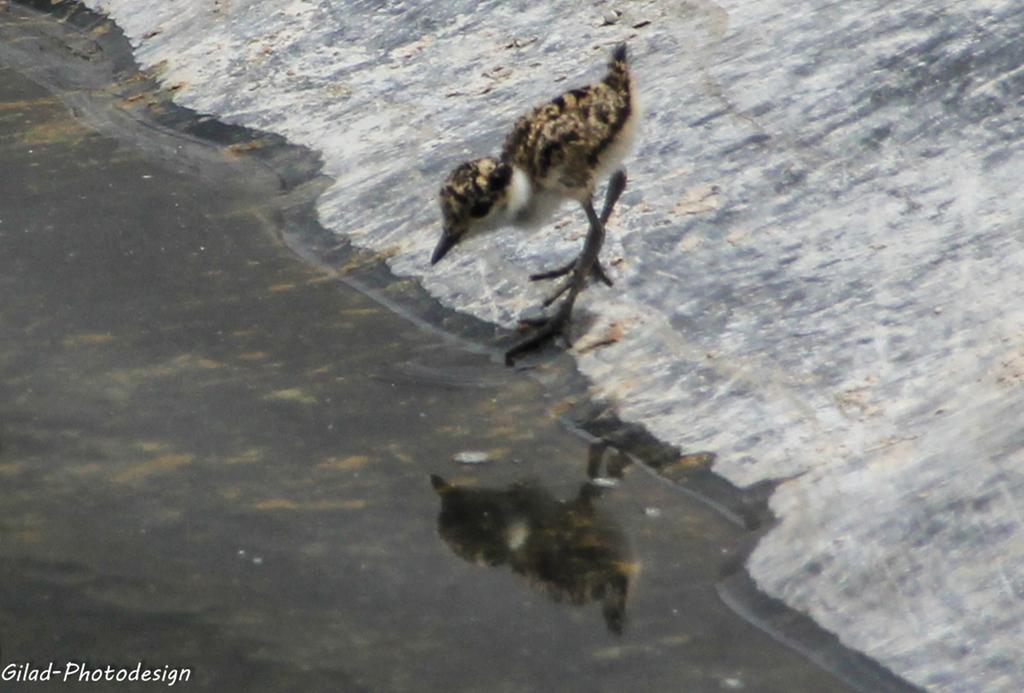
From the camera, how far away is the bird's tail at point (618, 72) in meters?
5.51

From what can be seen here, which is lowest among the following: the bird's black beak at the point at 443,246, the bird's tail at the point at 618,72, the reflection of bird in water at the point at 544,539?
the reflection of bird in water at the point at 544,539

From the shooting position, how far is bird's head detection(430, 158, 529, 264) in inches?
206

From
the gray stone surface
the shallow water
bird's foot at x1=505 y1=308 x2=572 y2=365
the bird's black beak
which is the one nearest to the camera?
the shallow water

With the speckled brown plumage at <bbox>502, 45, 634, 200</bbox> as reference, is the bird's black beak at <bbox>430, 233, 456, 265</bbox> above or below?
below

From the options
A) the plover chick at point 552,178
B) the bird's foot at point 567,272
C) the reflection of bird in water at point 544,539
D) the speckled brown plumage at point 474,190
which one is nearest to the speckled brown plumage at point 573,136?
the plover chick at point 552,178

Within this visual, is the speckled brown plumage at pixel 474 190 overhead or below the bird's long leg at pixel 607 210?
overhead

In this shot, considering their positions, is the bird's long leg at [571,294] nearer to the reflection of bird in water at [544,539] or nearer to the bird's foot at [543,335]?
the bird's foot at [543,335]

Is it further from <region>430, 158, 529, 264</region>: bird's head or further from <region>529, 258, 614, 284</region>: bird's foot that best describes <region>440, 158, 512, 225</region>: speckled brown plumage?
<region>529, 258, 614, 284</region>: bird's foot

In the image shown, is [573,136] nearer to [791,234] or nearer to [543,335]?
[543,335]

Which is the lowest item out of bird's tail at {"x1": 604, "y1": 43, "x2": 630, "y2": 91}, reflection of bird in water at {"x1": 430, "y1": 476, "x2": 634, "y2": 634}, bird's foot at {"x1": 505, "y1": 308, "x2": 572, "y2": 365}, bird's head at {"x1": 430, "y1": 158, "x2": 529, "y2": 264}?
bird's foot at {"x1": 505, "y1": 308, "x2": 572, "y2": 365}

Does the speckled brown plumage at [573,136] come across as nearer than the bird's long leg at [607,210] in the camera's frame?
Yes

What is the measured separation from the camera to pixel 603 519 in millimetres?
4285

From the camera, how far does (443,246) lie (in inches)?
211

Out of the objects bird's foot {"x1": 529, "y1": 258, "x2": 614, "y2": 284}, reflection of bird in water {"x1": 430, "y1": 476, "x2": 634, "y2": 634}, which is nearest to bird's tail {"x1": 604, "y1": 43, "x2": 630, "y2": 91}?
bird's foot {"x1": 529, "y1": 258, "x2": 614, "y2": 284}
